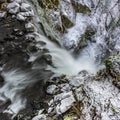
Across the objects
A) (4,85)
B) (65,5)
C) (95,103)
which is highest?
(65,5)

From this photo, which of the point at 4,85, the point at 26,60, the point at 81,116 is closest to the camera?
the point at 81,116

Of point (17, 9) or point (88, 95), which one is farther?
point (17, 9)

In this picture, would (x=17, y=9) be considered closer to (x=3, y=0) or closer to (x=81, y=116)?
(x=3, y=0)

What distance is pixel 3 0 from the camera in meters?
8.62

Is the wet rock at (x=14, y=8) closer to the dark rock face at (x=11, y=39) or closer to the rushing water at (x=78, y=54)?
the dark rock face at (x=11, y=39)

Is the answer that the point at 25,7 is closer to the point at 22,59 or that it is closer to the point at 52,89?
the point at 22,59

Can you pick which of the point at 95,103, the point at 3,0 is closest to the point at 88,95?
the point at 95,103

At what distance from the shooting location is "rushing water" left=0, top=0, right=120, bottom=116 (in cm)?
618

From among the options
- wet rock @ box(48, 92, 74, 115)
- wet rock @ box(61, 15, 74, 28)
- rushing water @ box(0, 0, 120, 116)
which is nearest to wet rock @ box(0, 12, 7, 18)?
rushing water @ box(0, 0, 120, 116)

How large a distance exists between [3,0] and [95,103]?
16.4ft

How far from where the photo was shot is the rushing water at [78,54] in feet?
20.3

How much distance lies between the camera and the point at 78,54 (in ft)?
26.2

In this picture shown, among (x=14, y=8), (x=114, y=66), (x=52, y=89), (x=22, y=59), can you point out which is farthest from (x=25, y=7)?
(x=114, y=66)

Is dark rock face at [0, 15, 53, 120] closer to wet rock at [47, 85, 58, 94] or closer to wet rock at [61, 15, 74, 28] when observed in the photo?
wet rock at [47, 85, 58, 94]
